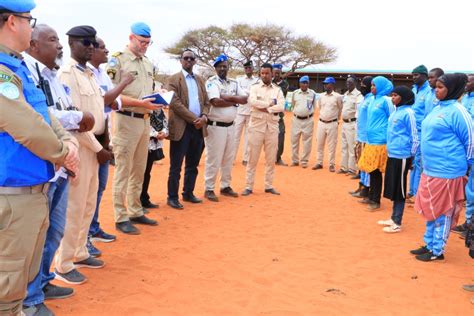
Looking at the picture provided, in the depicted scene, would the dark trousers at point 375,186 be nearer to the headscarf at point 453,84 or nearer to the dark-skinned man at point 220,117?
the dark-skinned man at point 220,117

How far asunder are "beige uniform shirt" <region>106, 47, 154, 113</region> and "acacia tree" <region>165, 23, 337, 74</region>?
2841cm

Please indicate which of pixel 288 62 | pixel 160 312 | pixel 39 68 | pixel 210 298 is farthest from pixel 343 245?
pixel 288 62

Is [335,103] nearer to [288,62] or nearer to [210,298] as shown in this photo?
[210,298]

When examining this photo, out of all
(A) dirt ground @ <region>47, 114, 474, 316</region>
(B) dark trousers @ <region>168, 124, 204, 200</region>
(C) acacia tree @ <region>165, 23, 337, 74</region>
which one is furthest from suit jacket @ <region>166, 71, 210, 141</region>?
(C) acacia tree @ <region>165, 23, 337, 74</region>

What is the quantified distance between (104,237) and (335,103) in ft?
24.2

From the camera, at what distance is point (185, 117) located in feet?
21.1

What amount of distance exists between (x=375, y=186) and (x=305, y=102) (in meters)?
4.45

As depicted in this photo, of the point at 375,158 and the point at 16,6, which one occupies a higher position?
the point at 16,6

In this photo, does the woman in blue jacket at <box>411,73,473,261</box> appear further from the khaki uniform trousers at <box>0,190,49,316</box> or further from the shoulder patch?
the shoulder patch

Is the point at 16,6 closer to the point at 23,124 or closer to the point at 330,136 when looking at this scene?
the point at 23,124

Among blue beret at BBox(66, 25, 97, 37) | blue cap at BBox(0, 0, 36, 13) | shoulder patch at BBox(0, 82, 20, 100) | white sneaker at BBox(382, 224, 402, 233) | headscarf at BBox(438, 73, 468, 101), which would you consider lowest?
white sneaker at BBox(382, 224, 402, 233)

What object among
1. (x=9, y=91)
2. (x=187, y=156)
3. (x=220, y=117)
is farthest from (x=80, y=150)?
(x=220, y=117)

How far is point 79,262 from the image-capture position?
14.2 ft

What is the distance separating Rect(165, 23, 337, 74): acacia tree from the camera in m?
33.0
